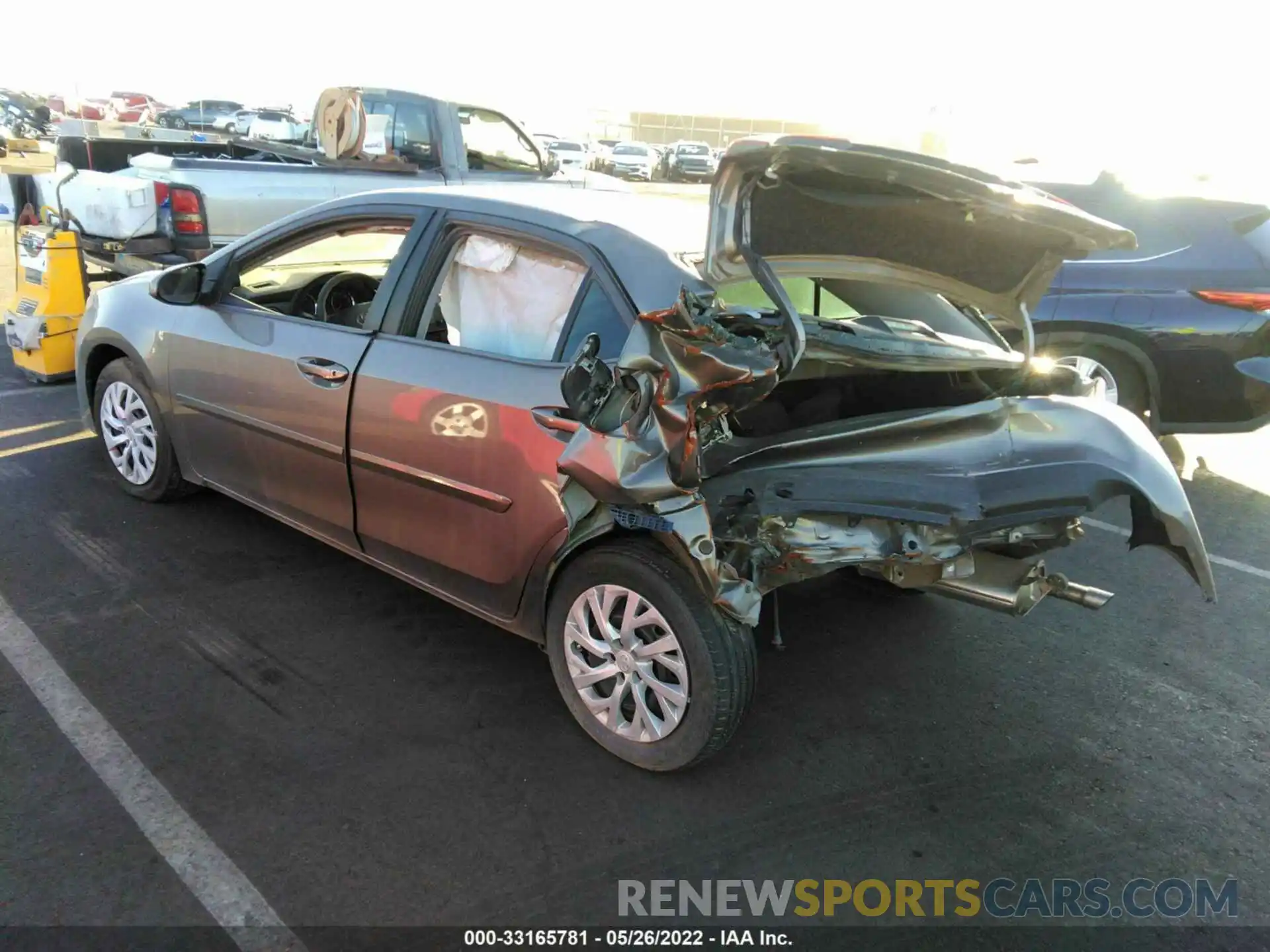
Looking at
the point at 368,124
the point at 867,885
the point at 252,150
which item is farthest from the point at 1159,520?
the point at 252,150

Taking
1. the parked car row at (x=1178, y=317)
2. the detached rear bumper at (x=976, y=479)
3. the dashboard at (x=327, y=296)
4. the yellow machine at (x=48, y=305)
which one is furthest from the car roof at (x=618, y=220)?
the yellow machine at (x=48, y=305)

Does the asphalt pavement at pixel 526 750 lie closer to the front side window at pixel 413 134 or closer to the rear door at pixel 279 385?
the rear door at pixel 279 385

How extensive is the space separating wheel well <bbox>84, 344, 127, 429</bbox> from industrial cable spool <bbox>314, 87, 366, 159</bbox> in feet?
14.2

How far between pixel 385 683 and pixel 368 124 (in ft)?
21.8

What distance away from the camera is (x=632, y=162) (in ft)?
118

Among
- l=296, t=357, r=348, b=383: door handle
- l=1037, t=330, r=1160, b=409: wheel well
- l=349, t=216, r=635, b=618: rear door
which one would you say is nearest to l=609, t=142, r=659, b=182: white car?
l=1037, t=330, r=1160, b=409: wheel well

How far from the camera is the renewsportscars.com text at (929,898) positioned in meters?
2.51

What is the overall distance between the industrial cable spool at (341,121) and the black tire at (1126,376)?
627cm

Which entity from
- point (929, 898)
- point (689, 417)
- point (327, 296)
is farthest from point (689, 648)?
point (327, 296)

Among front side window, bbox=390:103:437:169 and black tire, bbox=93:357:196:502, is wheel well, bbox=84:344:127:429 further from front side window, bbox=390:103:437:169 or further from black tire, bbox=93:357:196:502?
front side window, bbox=390:103:437:169

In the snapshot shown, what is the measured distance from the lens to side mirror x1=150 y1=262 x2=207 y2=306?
4.06m

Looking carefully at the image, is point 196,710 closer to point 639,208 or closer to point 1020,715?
point 639,208

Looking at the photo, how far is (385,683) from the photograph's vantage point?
3.34 m

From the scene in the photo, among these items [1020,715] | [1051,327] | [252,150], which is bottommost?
[1020,715]
